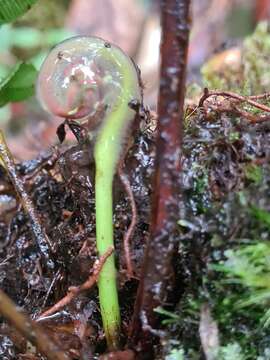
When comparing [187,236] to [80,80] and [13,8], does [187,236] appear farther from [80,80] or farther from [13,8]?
[13,8]

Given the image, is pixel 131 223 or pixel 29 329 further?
pixel 131 223

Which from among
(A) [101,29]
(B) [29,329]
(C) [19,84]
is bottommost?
(B) [29,329]

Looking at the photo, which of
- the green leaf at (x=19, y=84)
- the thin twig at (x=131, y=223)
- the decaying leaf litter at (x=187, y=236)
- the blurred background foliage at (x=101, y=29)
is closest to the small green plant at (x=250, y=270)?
the decaying leaf litter at (x=187, y=236)

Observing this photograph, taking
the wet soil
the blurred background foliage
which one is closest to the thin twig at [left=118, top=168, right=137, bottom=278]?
the wet soil

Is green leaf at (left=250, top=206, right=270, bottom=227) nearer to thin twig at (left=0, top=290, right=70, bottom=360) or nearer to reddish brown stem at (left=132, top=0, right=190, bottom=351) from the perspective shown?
reddish brown stem at (left=132, top=0, right=190, bottom=351)

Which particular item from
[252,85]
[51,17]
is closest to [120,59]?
[252,85]

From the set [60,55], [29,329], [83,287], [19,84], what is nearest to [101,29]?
[19,84]

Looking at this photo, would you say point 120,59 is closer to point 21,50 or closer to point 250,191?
point 250,191
